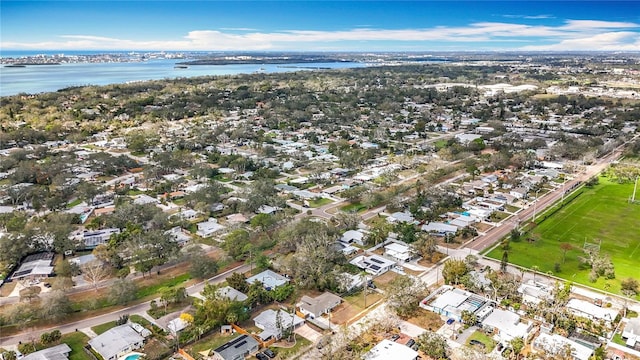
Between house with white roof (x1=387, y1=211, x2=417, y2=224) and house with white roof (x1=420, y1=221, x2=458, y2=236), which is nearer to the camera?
house with white roof (x1=420, y1=221, x2=458, y2=236)

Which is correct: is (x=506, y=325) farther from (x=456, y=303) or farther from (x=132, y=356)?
(x=132, y=356)

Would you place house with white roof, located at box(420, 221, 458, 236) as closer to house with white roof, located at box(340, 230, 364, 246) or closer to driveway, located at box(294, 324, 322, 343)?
house with white roof, located at box(340, 230, 364, 246)

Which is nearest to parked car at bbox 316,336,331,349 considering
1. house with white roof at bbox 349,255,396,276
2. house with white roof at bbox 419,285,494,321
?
house with white roof at bbox 419,285,494,321

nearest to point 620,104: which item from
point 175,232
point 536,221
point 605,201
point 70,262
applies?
point 605,201

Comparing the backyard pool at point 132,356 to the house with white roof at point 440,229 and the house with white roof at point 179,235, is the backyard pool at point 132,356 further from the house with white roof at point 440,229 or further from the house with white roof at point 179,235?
A: the house with white roof at point 440,229

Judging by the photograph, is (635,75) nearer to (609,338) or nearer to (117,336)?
(609,338)
